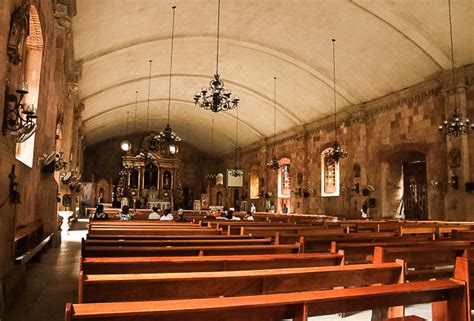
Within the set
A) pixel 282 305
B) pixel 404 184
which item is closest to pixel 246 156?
pixel 404 184

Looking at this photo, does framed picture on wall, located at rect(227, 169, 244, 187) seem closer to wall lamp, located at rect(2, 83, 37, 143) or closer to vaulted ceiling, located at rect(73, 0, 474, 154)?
vaulted ceiling, located at rect(73, 0, 474, 154)

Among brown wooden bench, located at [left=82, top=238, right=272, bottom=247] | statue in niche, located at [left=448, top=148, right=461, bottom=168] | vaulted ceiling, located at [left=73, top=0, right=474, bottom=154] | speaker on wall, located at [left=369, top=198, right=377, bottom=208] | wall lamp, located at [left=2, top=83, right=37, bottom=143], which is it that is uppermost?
vaulted ceiling, located at [left=73, top=0, right=474, bottom=154]

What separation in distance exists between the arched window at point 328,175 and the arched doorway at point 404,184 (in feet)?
11.8

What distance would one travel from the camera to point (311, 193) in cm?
1894

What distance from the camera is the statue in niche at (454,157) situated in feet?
37.5

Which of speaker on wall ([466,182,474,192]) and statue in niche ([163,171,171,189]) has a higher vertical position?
statue in niche ([163,171,171,189])

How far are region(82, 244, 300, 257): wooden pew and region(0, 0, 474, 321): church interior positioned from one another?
14mm

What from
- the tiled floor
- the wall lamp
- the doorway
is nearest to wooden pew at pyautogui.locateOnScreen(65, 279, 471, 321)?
the tiled floor

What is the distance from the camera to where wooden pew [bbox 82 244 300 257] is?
3467mm

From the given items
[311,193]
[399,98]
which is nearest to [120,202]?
[311,193]

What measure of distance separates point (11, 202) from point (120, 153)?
26.1 metres

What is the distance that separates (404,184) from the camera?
1498 centimetres

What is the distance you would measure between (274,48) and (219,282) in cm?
1315

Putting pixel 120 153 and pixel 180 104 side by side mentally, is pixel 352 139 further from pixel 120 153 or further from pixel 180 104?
pixel 120 153
